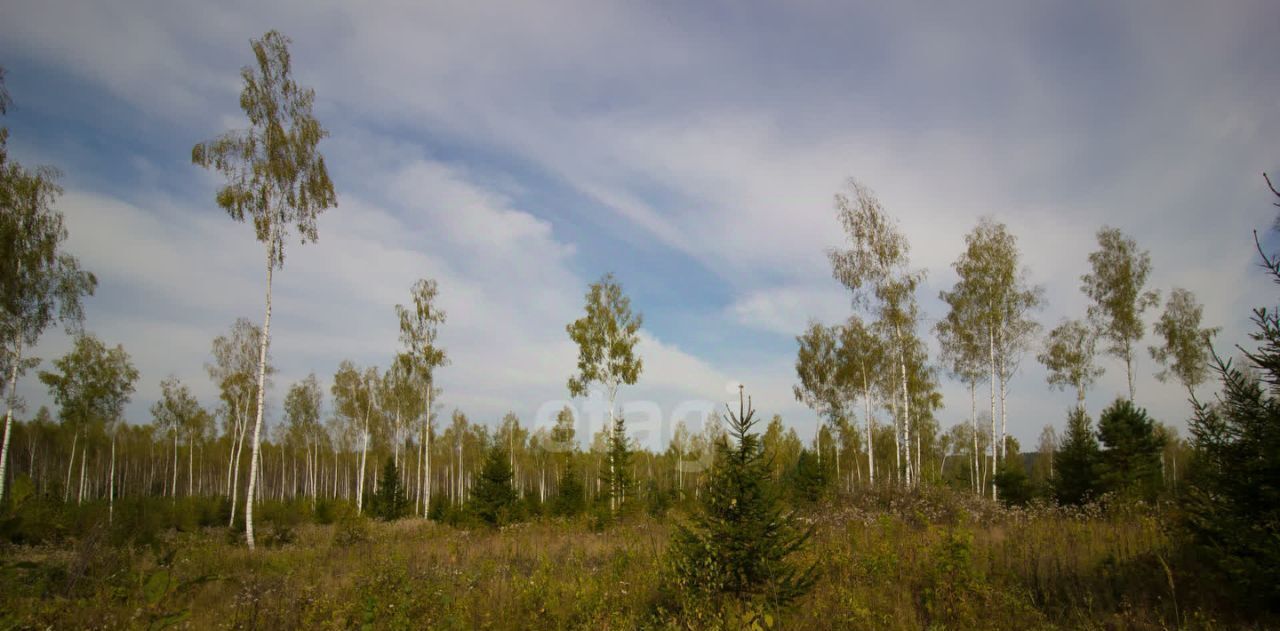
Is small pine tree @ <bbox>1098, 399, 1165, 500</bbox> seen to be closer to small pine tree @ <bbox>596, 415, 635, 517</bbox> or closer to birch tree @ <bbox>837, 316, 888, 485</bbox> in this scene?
birch tree @ <bbox>837, 316, 888, 485</bbox>

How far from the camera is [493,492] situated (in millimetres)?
24641

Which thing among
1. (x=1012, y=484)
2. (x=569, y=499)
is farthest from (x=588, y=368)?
(x=1012, y=484)

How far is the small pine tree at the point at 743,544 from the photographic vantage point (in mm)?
6965

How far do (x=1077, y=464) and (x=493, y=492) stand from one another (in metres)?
22.6

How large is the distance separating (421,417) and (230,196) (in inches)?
1000

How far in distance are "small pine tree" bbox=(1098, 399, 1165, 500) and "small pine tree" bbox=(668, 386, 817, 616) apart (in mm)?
16242

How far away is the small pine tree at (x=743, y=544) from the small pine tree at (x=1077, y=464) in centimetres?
1842

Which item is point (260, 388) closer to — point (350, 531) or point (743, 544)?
point (350, 531)

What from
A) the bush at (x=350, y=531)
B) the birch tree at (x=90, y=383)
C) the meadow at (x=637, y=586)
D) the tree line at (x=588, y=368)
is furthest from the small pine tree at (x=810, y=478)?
the birch tree at (x=90, y=383)

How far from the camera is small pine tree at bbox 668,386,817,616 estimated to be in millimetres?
6965

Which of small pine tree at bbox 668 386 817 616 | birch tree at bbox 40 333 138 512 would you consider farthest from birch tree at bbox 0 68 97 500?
small pine tree at bbox 668 386 817 616

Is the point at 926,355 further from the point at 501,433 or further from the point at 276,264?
the point at 501,433

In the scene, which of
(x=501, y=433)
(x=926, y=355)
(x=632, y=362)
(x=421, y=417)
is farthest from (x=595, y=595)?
(x=501, y=433)

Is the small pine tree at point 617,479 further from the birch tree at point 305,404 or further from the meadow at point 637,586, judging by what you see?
the birch tree at point 305,404
